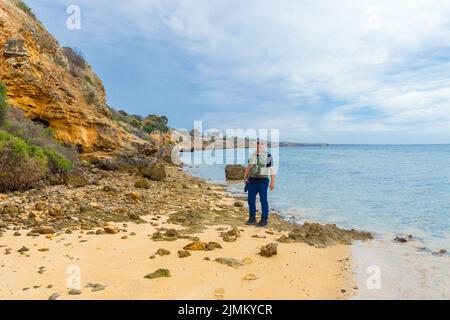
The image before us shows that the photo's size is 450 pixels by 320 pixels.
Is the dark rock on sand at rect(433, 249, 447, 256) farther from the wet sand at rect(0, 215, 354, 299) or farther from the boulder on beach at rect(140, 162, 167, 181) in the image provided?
the boulder on beach at rect(140, 162, 167, 181)

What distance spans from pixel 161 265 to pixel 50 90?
12.3 m

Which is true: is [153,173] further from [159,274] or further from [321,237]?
[159,274]

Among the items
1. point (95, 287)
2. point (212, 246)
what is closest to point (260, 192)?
point (212, 246)

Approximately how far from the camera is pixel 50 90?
47.6 feet

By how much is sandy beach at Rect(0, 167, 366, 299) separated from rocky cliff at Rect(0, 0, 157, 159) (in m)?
7.66

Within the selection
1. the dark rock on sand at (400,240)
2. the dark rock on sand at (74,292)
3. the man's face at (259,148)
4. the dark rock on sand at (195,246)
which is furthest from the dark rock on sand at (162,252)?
the dark rock on sand at (400,240)

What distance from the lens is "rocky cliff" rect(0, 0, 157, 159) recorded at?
14.0 meters

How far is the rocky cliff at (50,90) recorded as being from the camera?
14.0 metres

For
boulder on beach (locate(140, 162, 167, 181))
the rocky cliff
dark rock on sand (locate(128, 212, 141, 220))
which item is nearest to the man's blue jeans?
dark rock on sand (locate(128, 212, 141, 220))

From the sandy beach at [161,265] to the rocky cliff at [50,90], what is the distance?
766cm

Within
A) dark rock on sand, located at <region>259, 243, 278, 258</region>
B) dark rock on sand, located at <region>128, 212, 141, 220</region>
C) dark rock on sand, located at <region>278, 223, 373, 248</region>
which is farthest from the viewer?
dark rock on sand, located at <region>128, 212, 141, 220</region>

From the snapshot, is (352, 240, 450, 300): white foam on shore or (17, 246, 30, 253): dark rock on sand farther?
(17, 246, 30, 253): dark rock on sand

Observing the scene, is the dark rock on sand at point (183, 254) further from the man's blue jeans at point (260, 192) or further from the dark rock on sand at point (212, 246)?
the man's blue jeans at point (260, 192)
